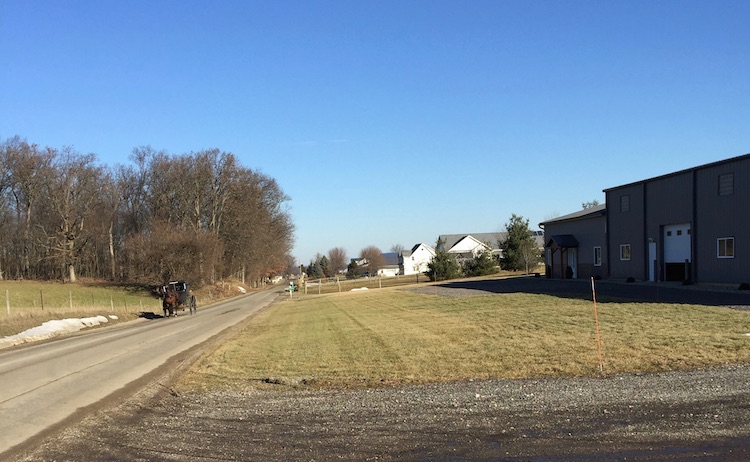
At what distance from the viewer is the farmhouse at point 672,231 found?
29078mm

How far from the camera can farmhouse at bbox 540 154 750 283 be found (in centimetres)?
2908

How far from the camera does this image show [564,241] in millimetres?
46375

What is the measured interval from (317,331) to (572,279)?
28391 millimetres

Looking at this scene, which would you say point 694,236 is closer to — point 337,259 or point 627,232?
point 627,232

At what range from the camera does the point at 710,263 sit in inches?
1205

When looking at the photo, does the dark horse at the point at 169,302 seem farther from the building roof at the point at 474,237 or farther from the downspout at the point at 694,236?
the building roof at the point at 474,237

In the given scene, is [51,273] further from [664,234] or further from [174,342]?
[664,234]

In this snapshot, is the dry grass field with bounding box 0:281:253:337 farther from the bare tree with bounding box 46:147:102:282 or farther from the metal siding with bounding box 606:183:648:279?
the metal siding with bounding box 606:183:648:279

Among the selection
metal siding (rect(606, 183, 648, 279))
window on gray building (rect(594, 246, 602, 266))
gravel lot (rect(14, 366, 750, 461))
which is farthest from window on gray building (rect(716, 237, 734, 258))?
gravel lot (rect(14, 366, 750, 461))

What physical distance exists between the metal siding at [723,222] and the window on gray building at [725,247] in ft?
0.66

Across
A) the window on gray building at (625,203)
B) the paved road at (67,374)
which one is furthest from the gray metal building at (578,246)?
the paved road at (67,374)

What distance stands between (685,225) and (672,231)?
4.75 ft

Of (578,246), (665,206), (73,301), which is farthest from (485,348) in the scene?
(73,301)

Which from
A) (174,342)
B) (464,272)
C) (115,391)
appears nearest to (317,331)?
(174,342)
